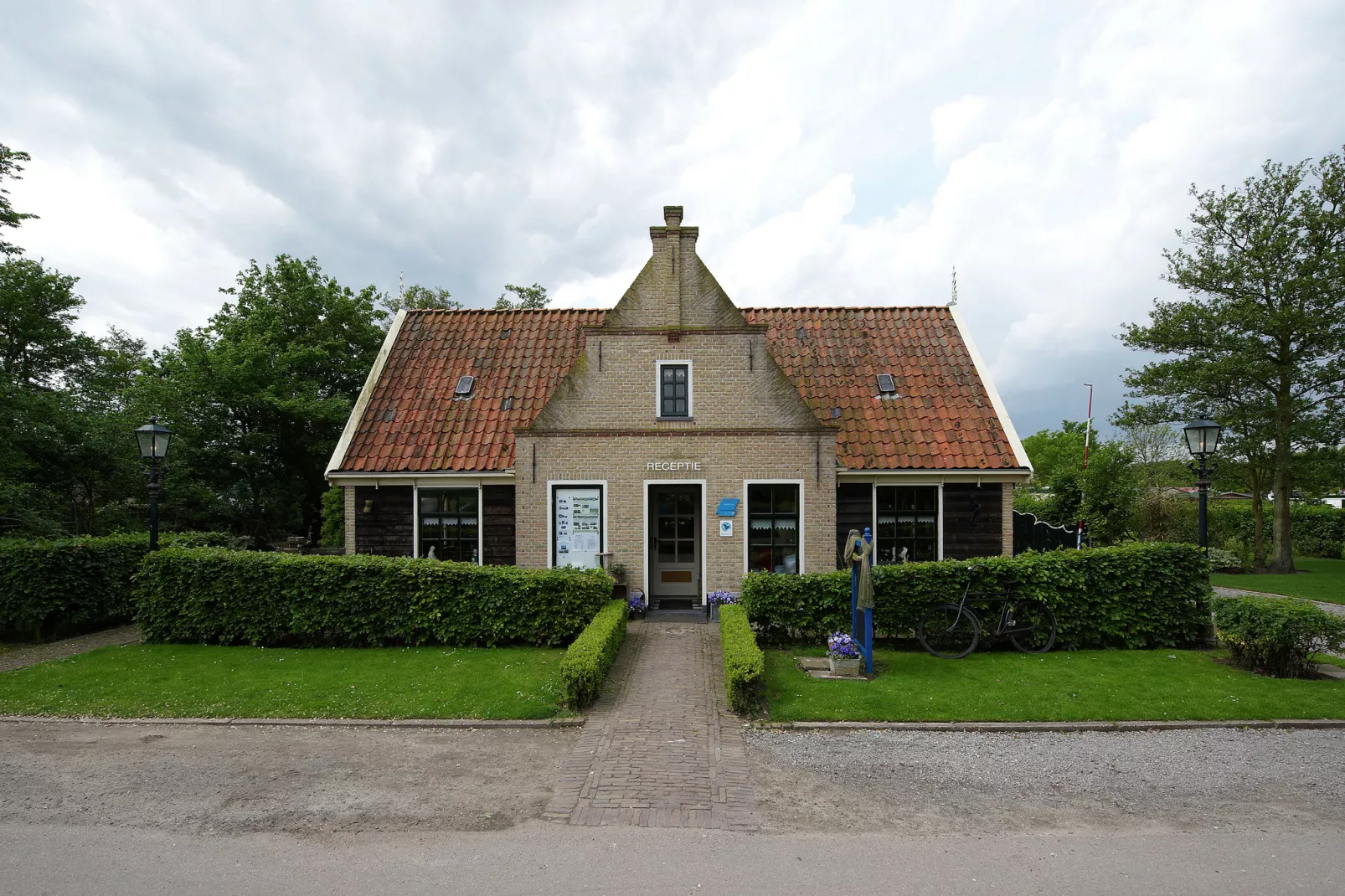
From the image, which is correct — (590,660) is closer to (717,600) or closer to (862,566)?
(862,566)

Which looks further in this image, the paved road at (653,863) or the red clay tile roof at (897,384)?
the red clay tile roof at (897,384)

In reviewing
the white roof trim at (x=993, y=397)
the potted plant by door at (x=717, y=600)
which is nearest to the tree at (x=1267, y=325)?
the white roof trim at (x=993, y=397)

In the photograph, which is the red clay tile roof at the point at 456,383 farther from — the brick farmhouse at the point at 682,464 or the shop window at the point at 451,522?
the shop window at the point at 451,522

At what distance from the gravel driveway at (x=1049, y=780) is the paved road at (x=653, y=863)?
29cm

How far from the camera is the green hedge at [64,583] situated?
460 inches

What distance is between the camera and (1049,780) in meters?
6.19

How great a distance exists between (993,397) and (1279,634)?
6675 millimetres

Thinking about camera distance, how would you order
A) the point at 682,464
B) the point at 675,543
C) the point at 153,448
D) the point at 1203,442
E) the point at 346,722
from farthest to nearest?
the point at 675,543
the point at 682,464
the point at 153,448
the point at 1203,442
the point at 346,722

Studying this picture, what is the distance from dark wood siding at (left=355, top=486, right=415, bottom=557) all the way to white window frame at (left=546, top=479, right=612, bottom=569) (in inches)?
124

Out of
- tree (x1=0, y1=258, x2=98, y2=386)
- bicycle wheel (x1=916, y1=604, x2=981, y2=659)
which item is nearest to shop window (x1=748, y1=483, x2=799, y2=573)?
bicycle wheel (x1=916, y1=604, x2=981, y2=659)

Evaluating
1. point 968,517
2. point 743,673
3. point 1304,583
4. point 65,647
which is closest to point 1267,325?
point 1304,583

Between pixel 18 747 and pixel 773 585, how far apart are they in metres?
9.20

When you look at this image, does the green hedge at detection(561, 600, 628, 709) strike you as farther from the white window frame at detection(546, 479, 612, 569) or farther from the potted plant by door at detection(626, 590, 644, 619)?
the white window frame at detection(546, 479, 612, 569)

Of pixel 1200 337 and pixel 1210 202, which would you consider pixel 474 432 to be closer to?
pixel 1200 337
